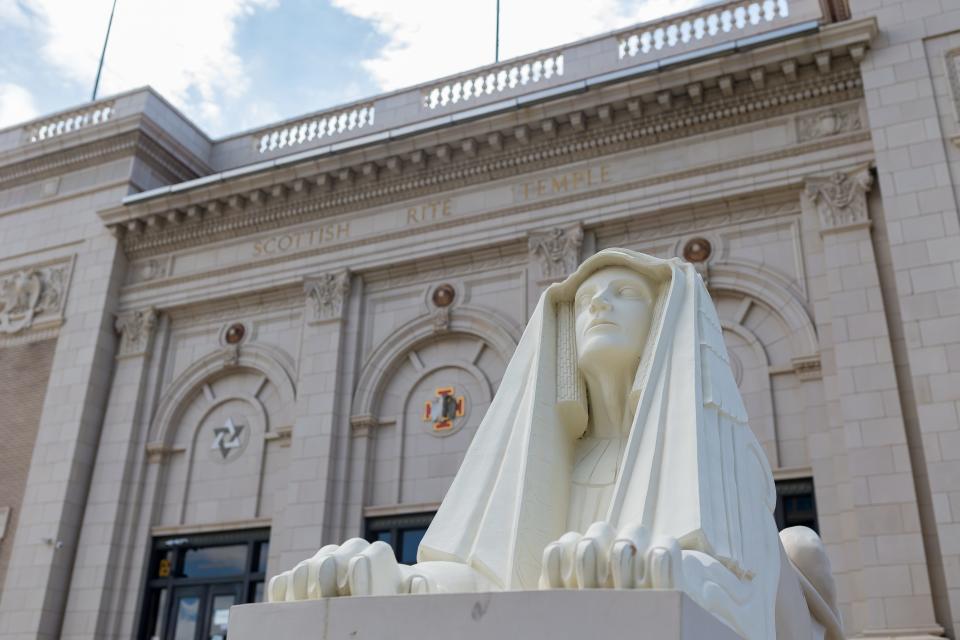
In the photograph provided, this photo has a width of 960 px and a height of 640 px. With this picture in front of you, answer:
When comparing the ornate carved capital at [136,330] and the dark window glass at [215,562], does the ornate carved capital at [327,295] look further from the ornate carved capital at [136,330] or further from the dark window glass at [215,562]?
the dark window glass at [215,562]

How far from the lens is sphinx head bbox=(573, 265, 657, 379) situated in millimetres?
4781

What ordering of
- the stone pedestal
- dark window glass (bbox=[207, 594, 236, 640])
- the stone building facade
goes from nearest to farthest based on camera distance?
1. the stone pedestal
2. the stone building facade
3. dark window glass (bbox=[207, 594, 236, 640])

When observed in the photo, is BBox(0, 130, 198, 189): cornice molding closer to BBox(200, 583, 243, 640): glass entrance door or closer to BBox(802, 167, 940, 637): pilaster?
BBox(200, 583, 243, 640): glass entrance door

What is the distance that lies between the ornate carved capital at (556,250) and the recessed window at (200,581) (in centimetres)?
675

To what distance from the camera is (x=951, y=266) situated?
12984 millimetres

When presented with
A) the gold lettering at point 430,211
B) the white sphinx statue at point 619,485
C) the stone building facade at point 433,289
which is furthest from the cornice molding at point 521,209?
the white sphinx statue at point 619,485

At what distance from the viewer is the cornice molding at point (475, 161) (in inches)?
603

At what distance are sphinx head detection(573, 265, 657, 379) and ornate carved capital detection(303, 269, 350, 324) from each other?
12909mm

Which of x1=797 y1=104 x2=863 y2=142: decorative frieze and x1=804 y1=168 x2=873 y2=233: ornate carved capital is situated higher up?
x1=797 y1=104 x2=863 y2=142: decorative frieze

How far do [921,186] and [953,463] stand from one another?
13.4 ft

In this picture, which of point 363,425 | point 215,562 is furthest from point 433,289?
point 215,562

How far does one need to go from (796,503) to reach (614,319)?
9.89m

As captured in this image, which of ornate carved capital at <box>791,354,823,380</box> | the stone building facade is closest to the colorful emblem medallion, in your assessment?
the stone building facade

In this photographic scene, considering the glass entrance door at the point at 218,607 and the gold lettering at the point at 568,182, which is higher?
the gold lettering at the point at 568,182
